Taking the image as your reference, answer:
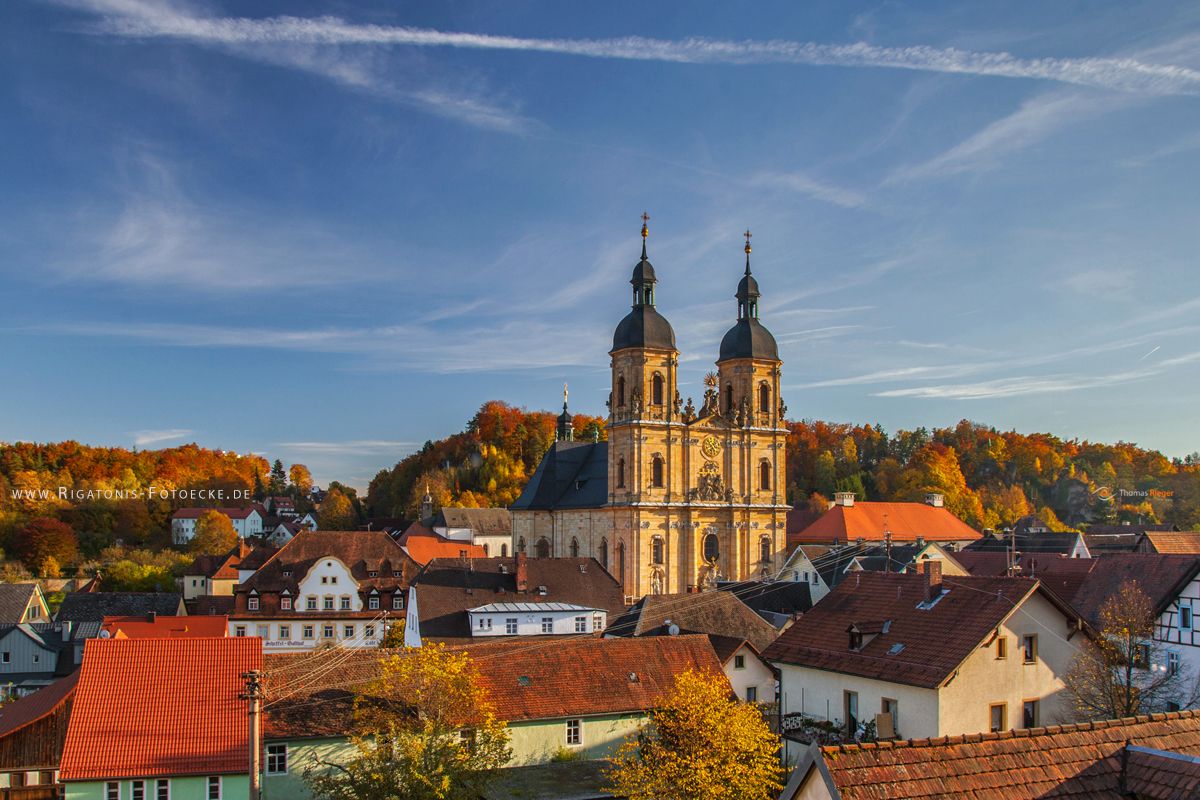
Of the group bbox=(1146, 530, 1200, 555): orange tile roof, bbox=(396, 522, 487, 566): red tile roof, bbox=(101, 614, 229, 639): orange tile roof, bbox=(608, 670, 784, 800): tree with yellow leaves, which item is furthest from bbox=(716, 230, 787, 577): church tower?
bbox=(608, 670, 784, 800): tree with yellow leaves

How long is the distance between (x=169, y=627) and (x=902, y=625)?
39.2 metres

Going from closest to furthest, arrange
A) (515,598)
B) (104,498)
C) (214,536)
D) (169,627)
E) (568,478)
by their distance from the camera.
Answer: (515,598), (169,627), (568,478), (214,536), (104,498)

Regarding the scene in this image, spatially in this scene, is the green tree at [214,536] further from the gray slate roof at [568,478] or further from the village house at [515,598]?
the village house at [515,598]

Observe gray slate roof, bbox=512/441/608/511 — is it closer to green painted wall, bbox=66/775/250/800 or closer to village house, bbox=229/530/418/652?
village house, bbox=229/530/418/652

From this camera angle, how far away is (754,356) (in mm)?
73812

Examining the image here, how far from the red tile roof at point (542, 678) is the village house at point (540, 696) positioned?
28 millimetres

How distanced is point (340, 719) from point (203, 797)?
3.64 metres

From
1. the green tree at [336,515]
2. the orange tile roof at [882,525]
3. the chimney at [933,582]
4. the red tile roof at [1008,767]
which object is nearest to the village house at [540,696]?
the chimney at [933,582]

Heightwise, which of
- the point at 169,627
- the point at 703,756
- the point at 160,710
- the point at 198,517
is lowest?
the point at 169,627

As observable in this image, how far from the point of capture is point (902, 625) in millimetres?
28422

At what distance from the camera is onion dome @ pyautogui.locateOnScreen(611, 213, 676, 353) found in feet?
232

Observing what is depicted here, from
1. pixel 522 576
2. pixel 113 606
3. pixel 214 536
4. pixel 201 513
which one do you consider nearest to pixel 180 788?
pixel 522 576

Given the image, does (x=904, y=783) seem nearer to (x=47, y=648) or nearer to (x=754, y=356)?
(x=47, y=648)

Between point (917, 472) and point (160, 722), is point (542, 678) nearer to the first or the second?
point (160, 722)
